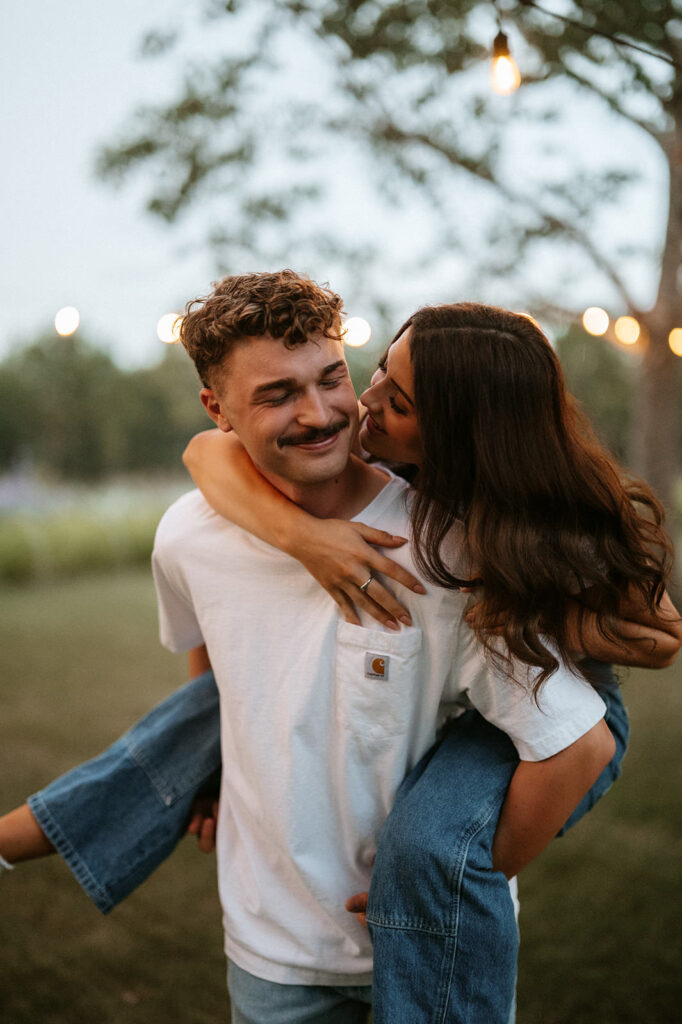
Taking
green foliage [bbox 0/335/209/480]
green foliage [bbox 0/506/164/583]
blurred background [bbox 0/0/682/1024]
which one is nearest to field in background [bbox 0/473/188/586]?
green foliage [bbox 0/506/164/583]

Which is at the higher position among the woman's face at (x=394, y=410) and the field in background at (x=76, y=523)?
the woman's face at (x=394, y=410)

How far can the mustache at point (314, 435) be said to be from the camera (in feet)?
4.76

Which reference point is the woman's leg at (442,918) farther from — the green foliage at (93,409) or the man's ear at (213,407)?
the green foliage at (93,409)

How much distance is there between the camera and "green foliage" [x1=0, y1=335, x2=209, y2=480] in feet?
27.7

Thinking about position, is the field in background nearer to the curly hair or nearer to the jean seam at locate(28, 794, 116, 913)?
the jean seam at locate(28, 794, 116, 913)

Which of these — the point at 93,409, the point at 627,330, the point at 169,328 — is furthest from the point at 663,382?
the point at 93,409

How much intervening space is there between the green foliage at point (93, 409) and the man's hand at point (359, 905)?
23.7 ft

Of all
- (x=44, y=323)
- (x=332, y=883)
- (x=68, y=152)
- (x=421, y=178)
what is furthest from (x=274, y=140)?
(x=332, y=883)

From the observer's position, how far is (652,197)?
187 inches

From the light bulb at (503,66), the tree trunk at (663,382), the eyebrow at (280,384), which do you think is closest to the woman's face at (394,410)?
the eyebrow at (280,384)

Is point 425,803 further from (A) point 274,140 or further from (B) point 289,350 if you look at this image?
(A) point 274,140

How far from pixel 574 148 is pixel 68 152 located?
9.35 ft

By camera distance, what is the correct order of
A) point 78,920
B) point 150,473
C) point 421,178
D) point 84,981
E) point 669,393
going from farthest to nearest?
point 150,473 < point 669,393 < point 421,178 < point 78,920 < point 84,981

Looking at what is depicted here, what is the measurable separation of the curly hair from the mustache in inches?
5.7
